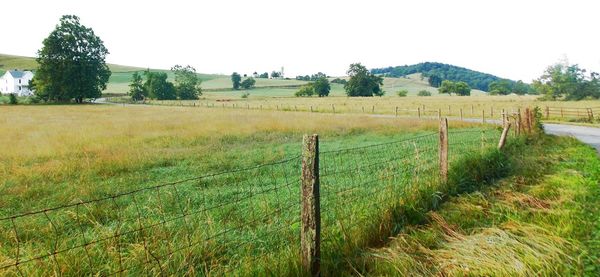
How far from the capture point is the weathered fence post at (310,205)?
387cm

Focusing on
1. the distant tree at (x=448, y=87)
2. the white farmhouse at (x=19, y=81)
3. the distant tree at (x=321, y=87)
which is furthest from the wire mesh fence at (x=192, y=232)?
the white farmhouse at (x=19, y=81)

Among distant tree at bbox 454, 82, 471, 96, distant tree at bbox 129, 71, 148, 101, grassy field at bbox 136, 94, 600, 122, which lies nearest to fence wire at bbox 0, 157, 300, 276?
grassy field at bbox 136, 94, 600, 122

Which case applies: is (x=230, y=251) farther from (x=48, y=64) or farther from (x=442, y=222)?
(x=48, y=64)

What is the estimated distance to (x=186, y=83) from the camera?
114000mm

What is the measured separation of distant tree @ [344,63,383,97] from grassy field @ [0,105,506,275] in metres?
88.1

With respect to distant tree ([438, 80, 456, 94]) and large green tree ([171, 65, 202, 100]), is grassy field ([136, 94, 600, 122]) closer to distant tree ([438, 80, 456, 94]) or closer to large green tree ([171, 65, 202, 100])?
large green tree ([171, 65, 202, 100])

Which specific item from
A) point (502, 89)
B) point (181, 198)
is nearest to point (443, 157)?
point (181, 198)

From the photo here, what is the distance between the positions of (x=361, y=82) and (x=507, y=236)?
10436cm

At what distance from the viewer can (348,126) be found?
25.2m

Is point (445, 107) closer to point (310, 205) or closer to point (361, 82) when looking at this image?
point (361, 82)

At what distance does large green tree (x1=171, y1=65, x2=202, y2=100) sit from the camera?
4331 inches

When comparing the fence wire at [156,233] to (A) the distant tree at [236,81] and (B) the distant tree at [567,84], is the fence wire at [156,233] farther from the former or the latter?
(A) the distant tree at [236,81]

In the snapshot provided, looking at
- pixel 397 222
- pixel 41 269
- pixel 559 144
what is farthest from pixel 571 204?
pixel 559 144

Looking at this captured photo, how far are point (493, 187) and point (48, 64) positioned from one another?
7931 cm
